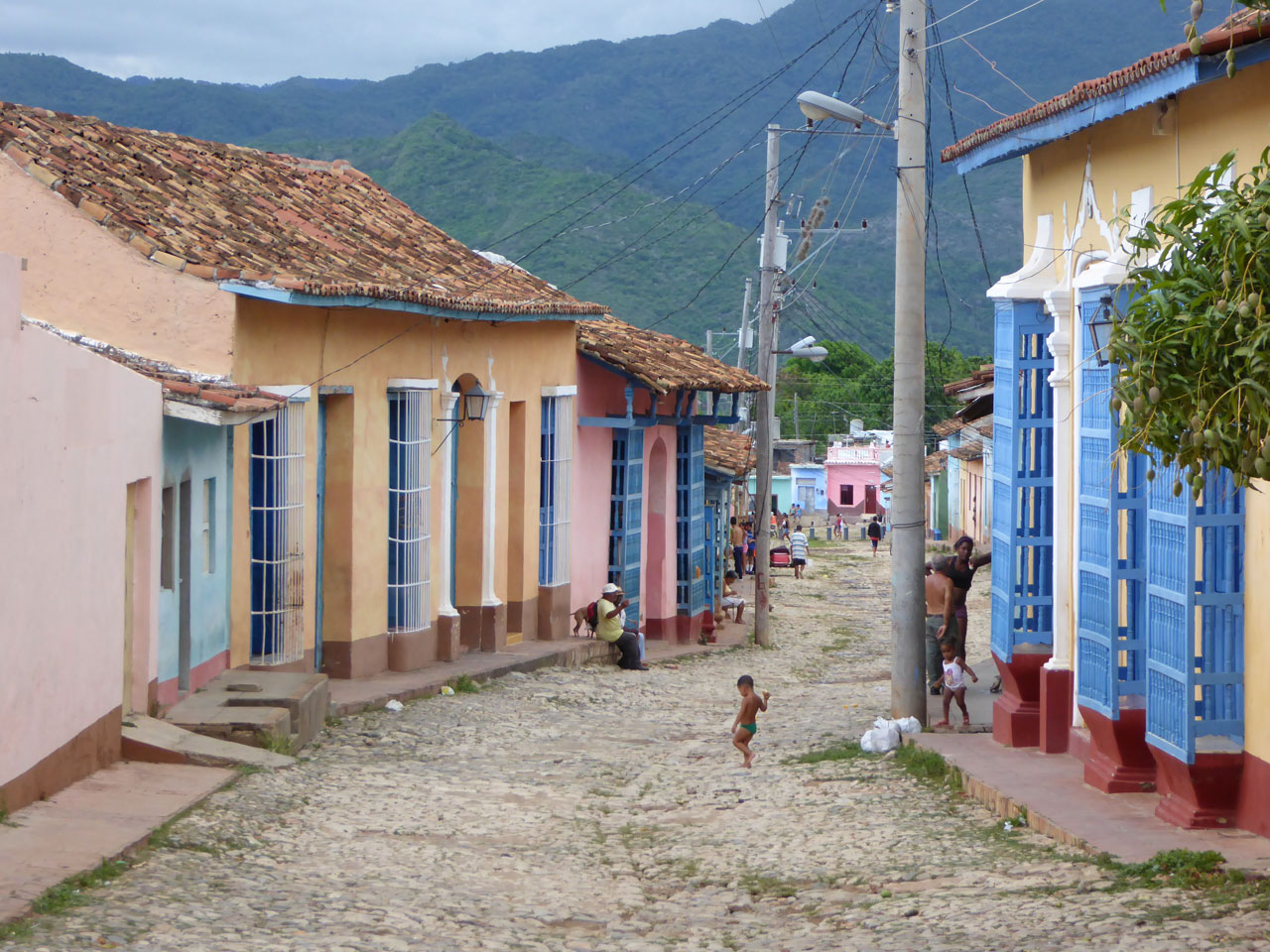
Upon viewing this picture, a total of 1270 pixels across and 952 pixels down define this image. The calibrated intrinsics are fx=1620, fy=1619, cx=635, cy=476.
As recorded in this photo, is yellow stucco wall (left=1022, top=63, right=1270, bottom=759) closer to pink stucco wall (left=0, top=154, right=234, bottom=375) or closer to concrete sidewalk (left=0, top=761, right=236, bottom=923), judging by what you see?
concrete sidewalk (left=0, top=761, right=236, bottom=923)

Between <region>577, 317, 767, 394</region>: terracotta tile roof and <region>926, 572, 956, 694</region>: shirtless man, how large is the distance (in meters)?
5.97

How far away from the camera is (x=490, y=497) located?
15.6 metres

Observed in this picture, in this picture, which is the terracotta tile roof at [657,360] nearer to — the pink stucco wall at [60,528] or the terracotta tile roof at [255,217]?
the terracotta tile roof at [255,217]

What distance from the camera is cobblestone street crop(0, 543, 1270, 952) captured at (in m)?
6.09

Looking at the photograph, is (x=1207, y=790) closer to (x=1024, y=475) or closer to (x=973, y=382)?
(x=1024, y=475)

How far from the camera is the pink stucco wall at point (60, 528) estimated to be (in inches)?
276

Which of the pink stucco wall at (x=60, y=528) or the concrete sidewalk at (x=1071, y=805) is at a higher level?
the pink stucco wall at (x=60, y=528)

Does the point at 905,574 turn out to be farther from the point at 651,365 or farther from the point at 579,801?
the point at 651,365

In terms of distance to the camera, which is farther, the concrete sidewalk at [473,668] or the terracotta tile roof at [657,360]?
the terracotta tile roof at [657,360]

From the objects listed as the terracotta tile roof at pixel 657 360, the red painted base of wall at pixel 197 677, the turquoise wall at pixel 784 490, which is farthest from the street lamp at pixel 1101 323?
the turquoise wall at pixel 784 490

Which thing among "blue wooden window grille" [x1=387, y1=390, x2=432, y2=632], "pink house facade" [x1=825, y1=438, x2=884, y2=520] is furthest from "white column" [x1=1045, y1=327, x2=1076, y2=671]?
"pink house facade" [x1=825, y1=438, x2=884, y2=520]

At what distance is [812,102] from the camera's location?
12.7 meters

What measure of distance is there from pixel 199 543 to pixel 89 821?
3.99 metres

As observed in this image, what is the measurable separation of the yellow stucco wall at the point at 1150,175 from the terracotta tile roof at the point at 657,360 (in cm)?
748
